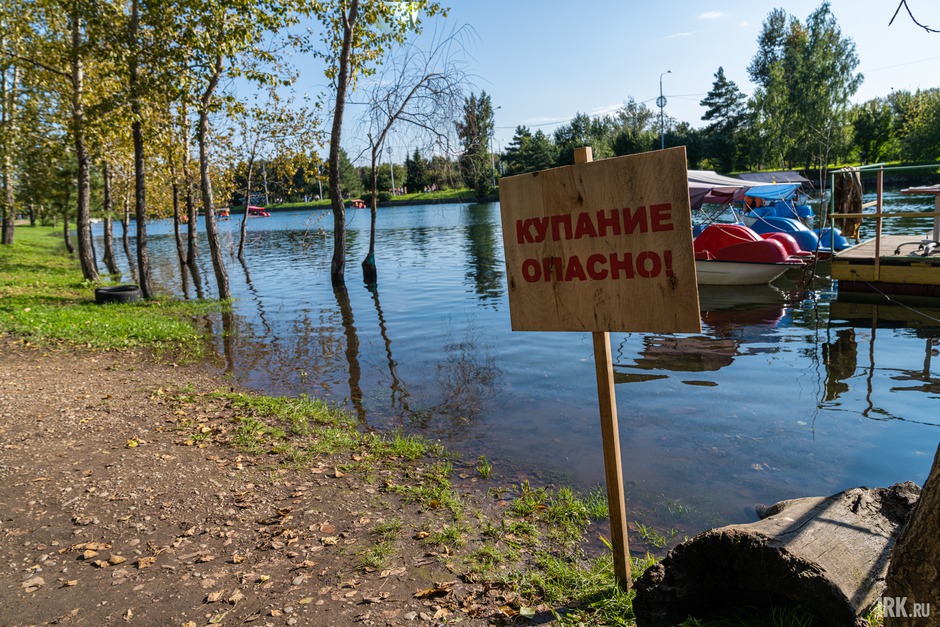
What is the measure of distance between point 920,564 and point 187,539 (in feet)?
15.2

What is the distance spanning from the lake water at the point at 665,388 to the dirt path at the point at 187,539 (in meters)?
2.13

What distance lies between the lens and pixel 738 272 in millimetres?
18531

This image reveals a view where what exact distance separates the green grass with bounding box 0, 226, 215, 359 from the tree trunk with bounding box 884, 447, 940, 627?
11039mm

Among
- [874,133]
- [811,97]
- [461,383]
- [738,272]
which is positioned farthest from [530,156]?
[461,383]

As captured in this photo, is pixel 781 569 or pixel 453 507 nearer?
pixel 781 569

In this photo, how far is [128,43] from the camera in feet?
45.5

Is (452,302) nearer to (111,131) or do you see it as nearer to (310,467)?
(111,131)

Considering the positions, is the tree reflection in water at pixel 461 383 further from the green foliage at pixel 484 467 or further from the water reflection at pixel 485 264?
the water reflection at pixel 485 264

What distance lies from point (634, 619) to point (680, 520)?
196cm

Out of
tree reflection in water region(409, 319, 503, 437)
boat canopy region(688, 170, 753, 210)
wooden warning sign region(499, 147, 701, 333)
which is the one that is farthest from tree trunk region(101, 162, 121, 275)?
boat canopy region(688, 170, 753, 210)

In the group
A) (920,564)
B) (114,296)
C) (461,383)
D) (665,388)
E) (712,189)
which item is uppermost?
(712,189)

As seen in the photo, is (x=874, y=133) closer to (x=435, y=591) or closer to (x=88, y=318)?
(x=88, y=318)

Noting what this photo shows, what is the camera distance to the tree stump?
2.99 metres

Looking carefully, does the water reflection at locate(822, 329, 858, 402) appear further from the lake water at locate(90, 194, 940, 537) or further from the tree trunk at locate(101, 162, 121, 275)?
the tree trunk at locate(101, 162, 121, 275)
